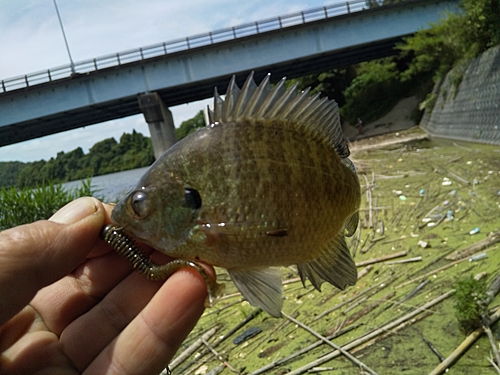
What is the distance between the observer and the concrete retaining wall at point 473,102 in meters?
14.5

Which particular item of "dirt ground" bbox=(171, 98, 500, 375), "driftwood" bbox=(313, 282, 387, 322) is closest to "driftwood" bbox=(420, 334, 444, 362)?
"dirt ground" bbox=(171, 98, 500, 375)

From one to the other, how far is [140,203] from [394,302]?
177 inches

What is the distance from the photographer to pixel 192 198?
1691mm

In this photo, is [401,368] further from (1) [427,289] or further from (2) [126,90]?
(2) [126,90]

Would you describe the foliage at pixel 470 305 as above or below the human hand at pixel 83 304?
below

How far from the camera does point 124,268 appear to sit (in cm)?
235

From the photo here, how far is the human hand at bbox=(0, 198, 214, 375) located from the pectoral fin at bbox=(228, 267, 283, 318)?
0.64 ft

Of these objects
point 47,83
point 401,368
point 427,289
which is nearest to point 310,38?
point 47,83

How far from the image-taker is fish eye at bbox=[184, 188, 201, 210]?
169 cm

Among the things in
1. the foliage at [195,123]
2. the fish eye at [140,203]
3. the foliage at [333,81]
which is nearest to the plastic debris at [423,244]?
the foliage at [195,123]

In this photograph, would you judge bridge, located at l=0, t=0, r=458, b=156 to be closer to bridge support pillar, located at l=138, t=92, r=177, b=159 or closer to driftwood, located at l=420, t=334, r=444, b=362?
bridge support pillar, located at l=138, t=92, r=177, b=159

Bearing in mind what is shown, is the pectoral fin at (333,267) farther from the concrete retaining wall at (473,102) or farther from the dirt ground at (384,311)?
the concrete retaining wall at (473,102)

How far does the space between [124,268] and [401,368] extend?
3.36 metres

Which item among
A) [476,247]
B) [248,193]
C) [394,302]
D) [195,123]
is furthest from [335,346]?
[195,123]
